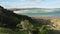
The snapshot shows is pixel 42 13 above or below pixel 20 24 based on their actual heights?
above

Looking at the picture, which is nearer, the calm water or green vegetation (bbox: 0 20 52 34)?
green vegetation (bbox: 0 20 52 34)

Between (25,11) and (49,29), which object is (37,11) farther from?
(49,29)

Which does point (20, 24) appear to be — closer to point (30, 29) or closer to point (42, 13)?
point (30, 29)

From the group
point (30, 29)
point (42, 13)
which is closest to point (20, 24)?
point (30, 29)

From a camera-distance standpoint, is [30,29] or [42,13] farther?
[42,13]

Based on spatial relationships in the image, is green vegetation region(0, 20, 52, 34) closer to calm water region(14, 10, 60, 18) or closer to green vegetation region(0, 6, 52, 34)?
green vegetation region(0, 6, 52, 34)

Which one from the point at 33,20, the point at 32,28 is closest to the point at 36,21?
the point at 33,20

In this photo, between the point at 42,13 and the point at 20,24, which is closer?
the point at 20,24

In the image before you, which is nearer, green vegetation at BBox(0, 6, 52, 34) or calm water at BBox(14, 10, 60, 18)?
green vegetation at BBox(0, 6, 52, 34)

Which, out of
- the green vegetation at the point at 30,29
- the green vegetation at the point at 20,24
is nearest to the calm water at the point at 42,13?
the green vegetation at the point at 20,24

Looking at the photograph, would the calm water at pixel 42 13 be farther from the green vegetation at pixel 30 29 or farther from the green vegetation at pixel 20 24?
the green vegetation at pixel 30 29

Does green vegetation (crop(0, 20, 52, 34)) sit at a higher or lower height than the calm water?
lower

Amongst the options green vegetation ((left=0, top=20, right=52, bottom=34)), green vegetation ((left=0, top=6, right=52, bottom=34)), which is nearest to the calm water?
green vegetation ((left=0, top=6, right=52, bottom=34))
